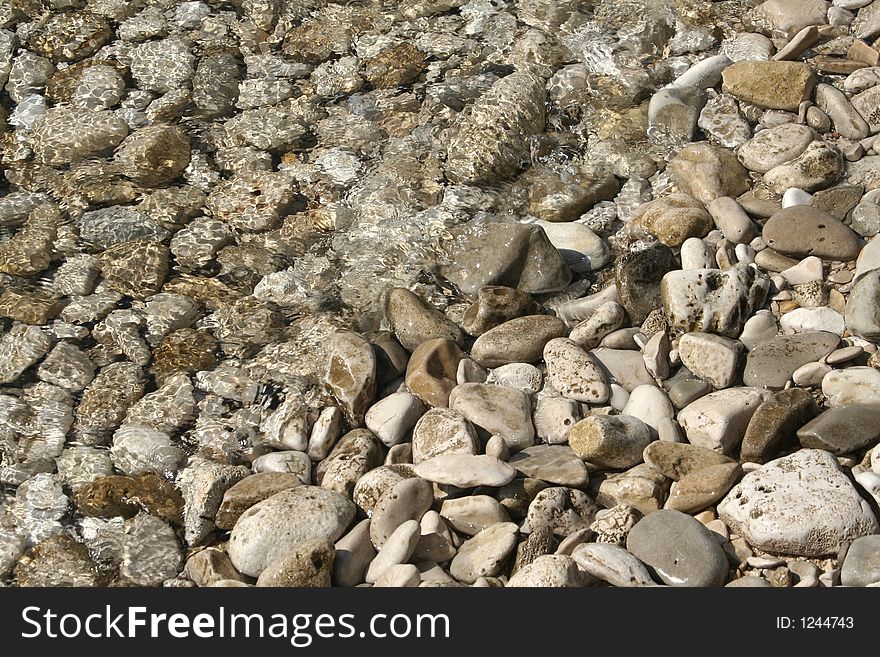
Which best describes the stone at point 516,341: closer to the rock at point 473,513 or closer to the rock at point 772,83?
the rock at point 473,513

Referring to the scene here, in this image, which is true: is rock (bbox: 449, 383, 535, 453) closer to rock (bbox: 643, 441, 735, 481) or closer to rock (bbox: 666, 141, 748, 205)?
rock (bbox: 643, 441, 735, 481)

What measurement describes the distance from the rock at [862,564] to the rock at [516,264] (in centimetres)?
206

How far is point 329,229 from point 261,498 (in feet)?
6.47

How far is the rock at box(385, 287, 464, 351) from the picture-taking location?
458 centimetres

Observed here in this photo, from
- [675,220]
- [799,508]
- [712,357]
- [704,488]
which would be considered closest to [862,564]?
[799,508]

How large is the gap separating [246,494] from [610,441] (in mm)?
1598

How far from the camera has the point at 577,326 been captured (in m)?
4.52

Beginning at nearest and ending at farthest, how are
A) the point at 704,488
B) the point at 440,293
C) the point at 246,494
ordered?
the point at 704,488
the point at 246,494
the point at 440,293

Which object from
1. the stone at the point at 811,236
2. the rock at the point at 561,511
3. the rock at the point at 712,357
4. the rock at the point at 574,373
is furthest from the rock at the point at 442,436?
the stone at the point at 811,236

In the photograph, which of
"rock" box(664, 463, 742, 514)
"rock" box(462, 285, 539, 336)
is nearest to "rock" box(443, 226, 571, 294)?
"rock" box(462, 285, 539, 336)

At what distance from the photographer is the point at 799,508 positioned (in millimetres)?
3330

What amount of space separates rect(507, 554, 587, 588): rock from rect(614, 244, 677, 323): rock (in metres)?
1.61

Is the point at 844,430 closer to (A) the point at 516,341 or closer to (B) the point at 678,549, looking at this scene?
(B) the point at 678,549

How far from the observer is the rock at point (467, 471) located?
3.68 metres
